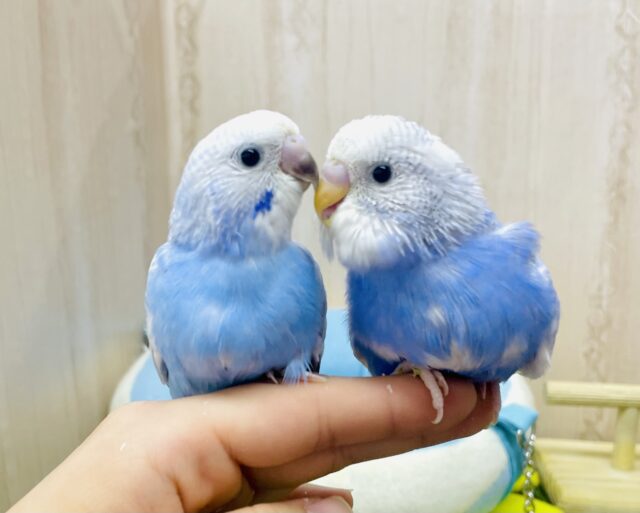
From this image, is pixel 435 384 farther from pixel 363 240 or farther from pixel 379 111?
pixel 379 111

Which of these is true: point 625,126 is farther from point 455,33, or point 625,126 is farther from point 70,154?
point 70,154

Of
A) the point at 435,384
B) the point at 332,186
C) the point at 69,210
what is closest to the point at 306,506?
the point at 435,384

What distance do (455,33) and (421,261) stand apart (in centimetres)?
78

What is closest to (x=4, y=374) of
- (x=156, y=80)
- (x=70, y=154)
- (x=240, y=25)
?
(x=70, y=154)

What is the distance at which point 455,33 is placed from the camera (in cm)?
111

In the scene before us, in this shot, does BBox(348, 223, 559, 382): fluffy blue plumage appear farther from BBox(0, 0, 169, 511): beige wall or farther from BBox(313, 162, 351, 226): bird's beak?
BBox(0, 0, 169, 511): beige wall

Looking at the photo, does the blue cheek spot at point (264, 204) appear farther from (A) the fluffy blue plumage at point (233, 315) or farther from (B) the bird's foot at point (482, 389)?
(B) the bird's foot at point (482, 389)

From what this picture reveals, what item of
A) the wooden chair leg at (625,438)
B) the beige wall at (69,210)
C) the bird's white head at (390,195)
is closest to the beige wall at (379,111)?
the beige wall at (69,210)

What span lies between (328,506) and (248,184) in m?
0.27

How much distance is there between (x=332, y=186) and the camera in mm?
459

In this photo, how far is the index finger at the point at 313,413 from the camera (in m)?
0.48

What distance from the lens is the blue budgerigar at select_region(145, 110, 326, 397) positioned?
47 centimetres

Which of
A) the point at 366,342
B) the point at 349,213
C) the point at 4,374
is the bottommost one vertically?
the point at 4,374

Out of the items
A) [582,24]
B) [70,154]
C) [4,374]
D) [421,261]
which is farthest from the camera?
[582,24]
